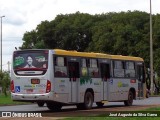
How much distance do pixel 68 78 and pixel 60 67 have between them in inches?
34.1

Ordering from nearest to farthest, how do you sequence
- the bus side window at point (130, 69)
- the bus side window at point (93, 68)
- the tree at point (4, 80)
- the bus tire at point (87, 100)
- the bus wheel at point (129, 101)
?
the bus tire at point (87, 100)
the bus side window at point (93, 68)
the bus side window at point (130, 69)
the bus wheel at point (129, 101)
the tree at point (4, 80)

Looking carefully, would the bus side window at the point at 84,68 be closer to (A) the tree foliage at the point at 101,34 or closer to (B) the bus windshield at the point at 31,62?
(B) the bus windshield at the point at 31,62

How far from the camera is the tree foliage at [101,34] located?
207 feet

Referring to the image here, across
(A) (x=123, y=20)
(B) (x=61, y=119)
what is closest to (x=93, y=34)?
(A) (x=123, y=20)

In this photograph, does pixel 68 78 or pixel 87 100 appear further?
pixel 87 100

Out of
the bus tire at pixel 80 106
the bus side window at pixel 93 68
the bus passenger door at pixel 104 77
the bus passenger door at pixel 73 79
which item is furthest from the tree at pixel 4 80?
the bus passenger door at pixel 73 79

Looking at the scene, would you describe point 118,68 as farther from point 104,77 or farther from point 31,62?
point 31,62

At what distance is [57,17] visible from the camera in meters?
A: 83.2

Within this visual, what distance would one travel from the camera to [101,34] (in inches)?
2704

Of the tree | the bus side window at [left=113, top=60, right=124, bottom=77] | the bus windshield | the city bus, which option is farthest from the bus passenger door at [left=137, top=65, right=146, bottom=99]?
the tree

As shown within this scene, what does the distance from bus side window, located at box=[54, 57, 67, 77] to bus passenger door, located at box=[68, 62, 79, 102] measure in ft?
1.66

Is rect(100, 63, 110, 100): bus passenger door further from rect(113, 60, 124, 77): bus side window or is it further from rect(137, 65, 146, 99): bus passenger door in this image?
rect(137, 65, 146, 99): bus passenger door

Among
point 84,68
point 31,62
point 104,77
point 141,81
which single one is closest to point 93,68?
point 84,68

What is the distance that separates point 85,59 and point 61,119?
26.4 ft
